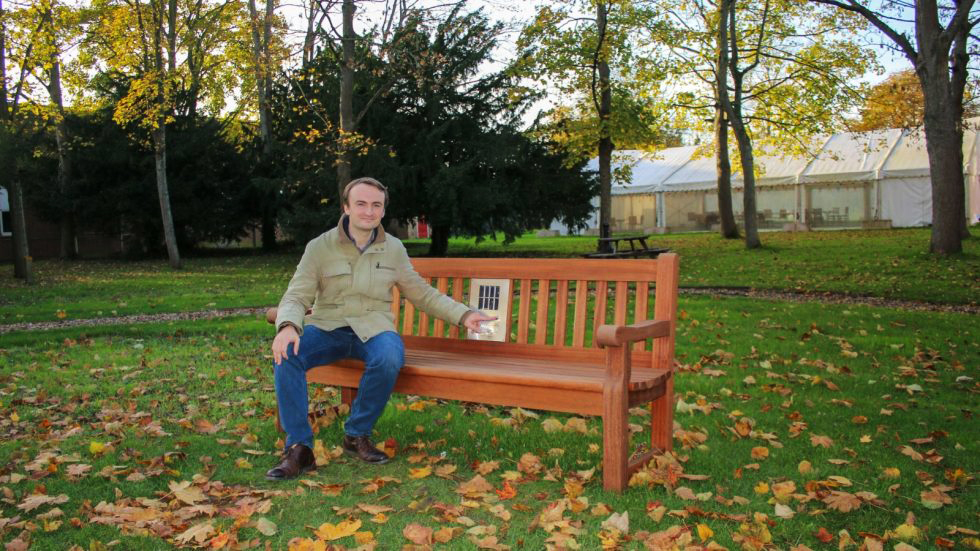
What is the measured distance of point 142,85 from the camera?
1909 cm

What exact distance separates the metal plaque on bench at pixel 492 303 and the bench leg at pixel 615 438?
1.19 m

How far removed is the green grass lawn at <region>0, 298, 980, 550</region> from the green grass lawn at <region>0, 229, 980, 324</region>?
495 cm

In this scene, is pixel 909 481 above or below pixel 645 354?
below

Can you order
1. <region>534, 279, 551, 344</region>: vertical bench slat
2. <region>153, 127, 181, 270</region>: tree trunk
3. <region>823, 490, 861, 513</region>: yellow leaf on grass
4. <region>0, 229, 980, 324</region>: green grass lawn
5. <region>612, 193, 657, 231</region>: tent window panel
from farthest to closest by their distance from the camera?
<region>612, 193, 657, 231</region>: tent window panel < <region>153, 127, 181, 270</region>: tree trunk < <region>0, 229, 980, 324</region>: green grass lawn < <region>534, 279, 551, 344</region>: vertical bench slat < <region>823, 490, 861, 513</region>: yellow leaf on grass

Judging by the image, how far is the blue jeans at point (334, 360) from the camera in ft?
13.4

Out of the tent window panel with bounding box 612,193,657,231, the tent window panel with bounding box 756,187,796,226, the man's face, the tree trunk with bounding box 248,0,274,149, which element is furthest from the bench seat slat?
the tent window panel with bounding box 612,193,657,231

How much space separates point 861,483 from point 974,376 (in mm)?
2854

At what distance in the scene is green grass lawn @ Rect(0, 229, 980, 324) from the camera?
11445 mm

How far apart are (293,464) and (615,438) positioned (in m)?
1.56

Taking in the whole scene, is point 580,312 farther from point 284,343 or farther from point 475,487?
point 284,343

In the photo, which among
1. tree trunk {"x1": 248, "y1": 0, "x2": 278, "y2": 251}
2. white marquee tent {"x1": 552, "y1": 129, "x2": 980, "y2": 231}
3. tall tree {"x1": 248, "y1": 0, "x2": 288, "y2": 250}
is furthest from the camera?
white marquee tent {"x1": 552, "y1": 129, "x2": 980, "y2": 231}

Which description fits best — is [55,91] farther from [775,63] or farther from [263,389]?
[263,389]

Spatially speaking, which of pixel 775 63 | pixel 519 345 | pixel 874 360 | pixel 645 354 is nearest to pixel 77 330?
pixel 519 345

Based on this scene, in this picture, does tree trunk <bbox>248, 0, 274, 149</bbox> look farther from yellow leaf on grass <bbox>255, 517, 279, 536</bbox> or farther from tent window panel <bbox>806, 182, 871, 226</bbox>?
tent window panel <bbox>806, 182, 871, 226</bbox>
